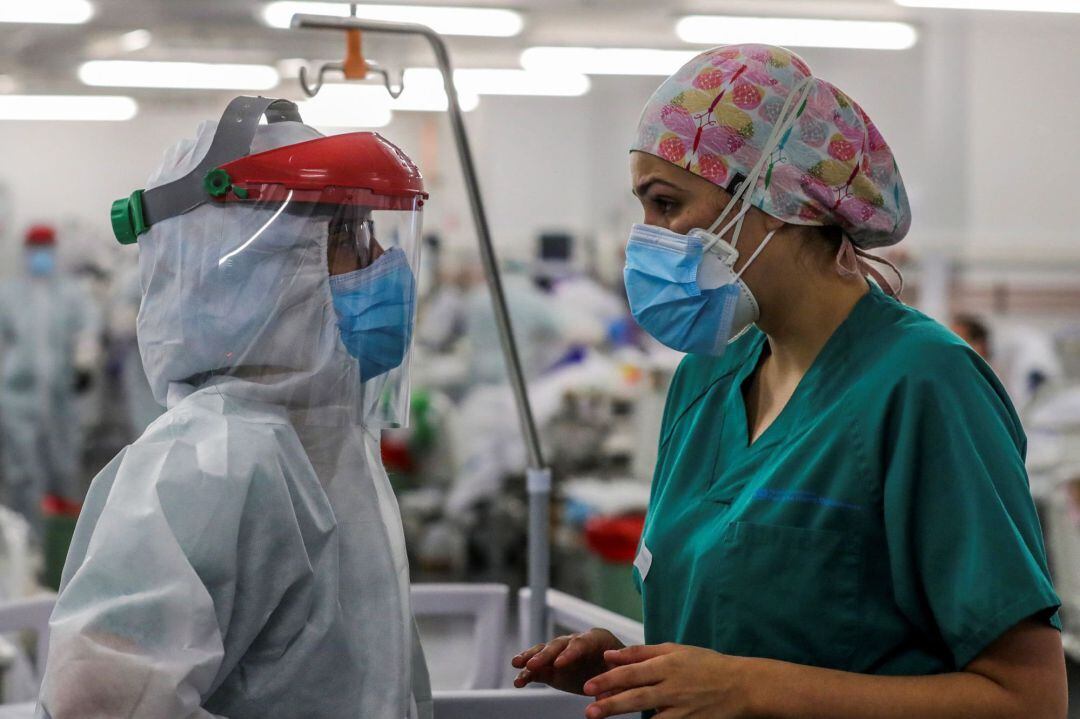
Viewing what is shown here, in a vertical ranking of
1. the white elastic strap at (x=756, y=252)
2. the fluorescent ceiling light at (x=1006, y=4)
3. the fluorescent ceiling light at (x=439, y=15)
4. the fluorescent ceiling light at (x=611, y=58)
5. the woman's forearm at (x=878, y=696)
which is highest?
the fluorescent ceiling light at (x=439, y=15)

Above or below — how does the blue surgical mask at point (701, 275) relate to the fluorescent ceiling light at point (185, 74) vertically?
below

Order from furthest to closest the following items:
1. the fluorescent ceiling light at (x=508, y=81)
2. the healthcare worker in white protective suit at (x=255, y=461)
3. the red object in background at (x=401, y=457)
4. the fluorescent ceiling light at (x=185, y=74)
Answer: the fluorescent ceiling light at (x=508, y=81) → the fluorescent ceiling light at (x=185, y=74) → the red object in background at (x=401, y=457) → the healthcare worker in white protective suit at (x=255, y=461)

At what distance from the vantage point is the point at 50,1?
5754mm

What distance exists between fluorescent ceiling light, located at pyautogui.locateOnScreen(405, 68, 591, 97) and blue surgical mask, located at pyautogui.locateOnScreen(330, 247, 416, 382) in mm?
6519

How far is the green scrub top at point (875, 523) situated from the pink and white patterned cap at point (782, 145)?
0.11 meters

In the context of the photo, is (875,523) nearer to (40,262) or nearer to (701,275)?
(701,275)

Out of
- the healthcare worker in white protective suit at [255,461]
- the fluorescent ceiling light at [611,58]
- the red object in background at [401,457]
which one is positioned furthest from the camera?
the fluorescent ceiling light at [611,58]

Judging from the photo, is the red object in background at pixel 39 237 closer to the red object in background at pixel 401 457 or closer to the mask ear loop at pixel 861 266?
the red object in background at pixel 401 457

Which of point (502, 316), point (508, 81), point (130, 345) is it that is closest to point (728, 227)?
point (502, 316)

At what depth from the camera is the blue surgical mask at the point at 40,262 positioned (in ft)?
21.8

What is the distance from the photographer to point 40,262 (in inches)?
261

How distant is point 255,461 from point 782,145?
0.64m

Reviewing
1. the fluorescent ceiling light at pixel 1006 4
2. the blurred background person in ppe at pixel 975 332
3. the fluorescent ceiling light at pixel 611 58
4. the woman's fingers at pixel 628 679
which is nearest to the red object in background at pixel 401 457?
the fluorescent ceiling light at pixel 611 58

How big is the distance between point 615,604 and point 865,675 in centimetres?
277
